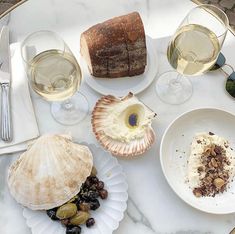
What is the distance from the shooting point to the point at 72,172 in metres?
0.90

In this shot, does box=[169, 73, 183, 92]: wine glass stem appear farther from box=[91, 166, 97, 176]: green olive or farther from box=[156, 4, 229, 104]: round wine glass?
box=[91, 166, 97, 176]: green olive

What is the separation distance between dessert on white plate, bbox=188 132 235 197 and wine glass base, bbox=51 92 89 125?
240 millimetres

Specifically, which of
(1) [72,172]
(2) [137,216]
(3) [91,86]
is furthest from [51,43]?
(2) [137,216]

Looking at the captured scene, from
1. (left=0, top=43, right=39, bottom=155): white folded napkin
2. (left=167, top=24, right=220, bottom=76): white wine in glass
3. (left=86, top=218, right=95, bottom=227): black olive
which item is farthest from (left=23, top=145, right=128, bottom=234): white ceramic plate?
(left=167, top=24, right=220, bottom=76): white wine in glass

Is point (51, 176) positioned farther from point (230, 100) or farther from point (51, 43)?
point (230, 100)

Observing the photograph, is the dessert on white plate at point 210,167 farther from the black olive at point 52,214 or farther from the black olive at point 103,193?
the black olive at point 52,214

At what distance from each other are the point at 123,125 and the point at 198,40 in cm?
23

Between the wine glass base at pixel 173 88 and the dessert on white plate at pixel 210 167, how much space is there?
11cm

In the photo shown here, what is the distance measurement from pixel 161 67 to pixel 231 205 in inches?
13.0

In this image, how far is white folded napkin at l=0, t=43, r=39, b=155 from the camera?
97 centimetres

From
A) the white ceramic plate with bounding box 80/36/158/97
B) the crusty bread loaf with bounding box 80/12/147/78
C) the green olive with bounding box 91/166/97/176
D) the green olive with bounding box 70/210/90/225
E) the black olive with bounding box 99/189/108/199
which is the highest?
the crusty bread loaf with bounding box 80/12/147/78

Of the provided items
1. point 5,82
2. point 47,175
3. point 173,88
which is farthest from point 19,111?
point 173,88

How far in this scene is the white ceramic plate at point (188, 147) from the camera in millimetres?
945

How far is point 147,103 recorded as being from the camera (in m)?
1.03
